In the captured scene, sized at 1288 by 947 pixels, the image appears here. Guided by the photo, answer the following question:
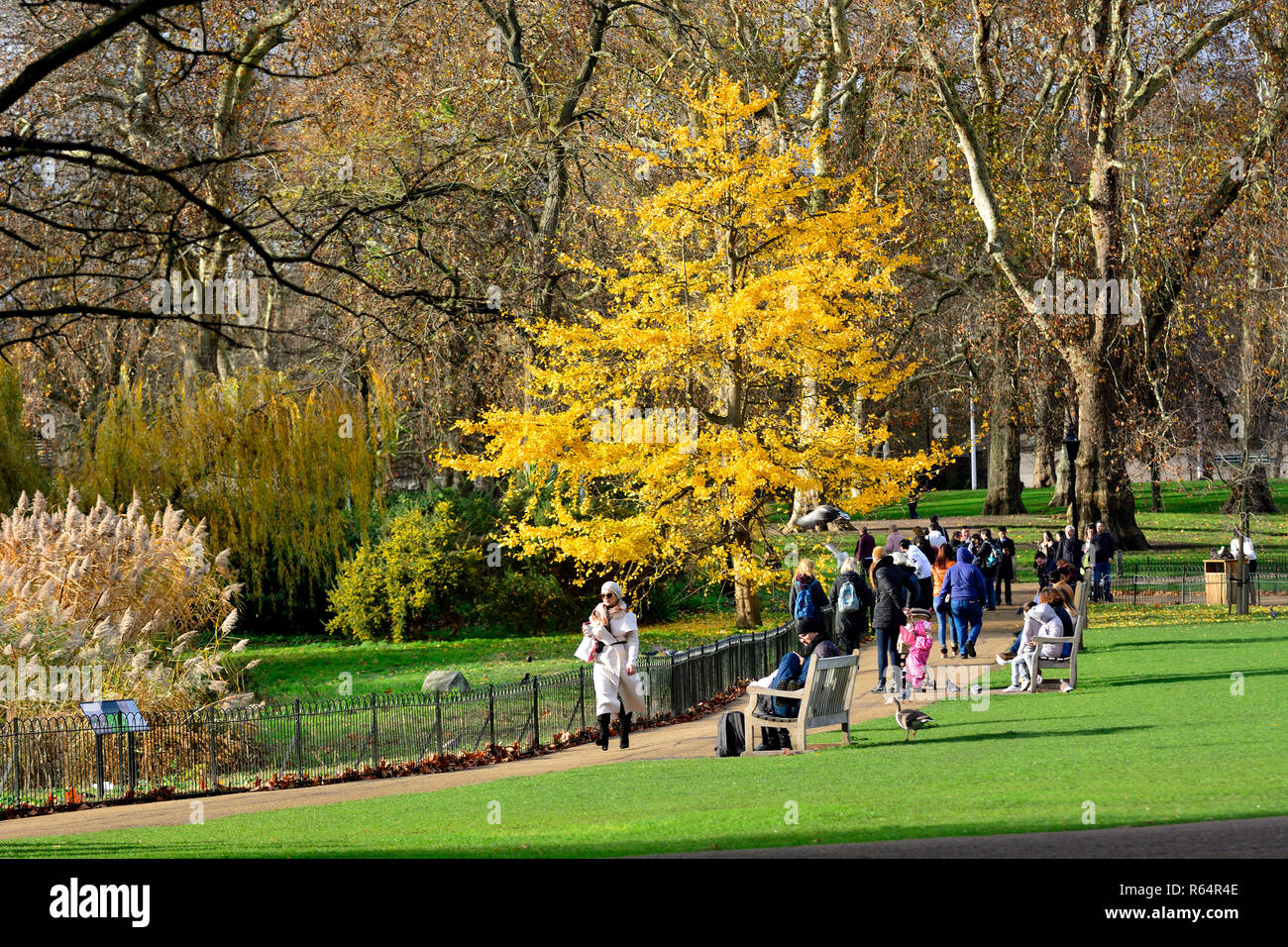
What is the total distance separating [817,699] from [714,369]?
37.5ft

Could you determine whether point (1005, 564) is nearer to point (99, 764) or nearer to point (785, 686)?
point (785, 686)

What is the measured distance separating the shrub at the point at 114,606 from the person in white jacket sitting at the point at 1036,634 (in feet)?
30.1

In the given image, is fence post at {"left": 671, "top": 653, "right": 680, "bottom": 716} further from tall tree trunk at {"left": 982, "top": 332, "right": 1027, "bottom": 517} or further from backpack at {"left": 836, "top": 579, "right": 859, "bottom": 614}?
tall tree trunk at {"left": 982, "top": 332, "right": 1027, "bottom": 517}

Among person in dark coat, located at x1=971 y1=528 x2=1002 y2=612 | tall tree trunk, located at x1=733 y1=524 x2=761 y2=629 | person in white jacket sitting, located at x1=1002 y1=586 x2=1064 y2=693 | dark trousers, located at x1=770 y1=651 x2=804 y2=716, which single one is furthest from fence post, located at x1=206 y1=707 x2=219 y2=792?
person in dark coat, located at x1=971 y1=528 x2=1002 y2=612

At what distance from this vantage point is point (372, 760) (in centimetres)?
1587

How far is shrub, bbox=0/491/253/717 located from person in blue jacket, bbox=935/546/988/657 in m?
9.36

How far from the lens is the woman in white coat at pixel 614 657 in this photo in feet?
49.0

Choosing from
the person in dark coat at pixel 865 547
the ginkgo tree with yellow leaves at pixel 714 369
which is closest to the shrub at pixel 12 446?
the ginkgo tree with yellow leaves at pixel 714 369

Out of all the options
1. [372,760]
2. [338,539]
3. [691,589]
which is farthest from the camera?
[691,589]

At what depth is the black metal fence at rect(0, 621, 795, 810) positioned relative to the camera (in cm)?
1491

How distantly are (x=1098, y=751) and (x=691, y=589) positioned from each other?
18940 millimetres

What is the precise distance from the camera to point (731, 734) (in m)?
13.2

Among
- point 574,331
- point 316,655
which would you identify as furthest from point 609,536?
point 316,655
